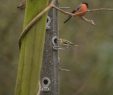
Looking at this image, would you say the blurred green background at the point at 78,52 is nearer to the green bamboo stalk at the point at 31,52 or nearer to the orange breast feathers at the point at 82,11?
the orange breast feathers at the point at 82,11

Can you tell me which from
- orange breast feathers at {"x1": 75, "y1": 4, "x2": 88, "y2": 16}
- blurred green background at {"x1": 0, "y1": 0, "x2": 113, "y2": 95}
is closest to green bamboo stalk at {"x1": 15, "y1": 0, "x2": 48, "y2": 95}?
orange breast feathers at {"x1": 75, "y1": 4, "x2": 88, "y2": 16}

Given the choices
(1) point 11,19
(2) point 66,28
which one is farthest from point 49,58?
(2) point 66,28

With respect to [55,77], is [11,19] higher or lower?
higher

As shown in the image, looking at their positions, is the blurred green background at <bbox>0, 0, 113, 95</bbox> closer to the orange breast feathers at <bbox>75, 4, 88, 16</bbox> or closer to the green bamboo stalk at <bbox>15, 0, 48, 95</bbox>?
the orange breast feathers at <bbox>75, 4, 88, 16</bbox>

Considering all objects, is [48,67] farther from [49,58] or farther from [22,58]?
[22,58]

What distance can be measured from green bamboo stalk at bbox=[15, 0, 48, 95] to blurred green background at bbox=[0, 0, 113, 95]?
5529 millimetres

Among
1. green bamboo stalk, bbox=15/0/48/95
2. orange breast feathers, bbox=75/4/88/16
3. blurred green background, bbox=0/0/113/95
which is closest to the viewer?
green bamboo stalk, bbox=15/0/48/95

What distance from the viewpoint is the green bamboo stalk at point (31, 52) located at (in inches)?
98.1

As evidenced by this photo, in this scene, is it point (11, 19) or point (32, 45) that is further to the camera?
point (11, 19)

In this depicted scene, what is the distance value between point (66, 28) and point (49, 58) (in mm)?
5827

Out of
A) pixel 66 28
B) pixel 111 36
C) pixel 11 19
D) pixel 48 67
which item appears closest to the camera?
pixel 48 67

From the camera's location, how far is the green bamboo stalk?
249 cm

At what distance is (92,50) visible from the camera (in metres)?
10.4

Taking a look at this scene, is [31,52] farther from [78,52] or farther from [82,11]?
[78,52]
